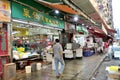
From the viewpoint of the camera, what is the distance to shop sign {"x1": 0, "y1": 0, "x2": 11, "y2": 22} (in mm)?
8406

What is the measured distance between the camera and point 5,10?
866cm

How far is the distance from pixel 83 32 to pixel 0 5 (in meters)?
15.8

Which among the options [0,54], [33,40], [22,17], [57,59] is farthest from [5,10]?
[33,40]

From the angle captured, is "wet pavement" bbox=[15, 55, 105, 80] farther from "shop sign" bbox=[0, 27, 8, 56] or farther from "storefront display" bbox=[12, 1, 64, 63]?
"storefront display" bbox=[12, 1, 64, 63]

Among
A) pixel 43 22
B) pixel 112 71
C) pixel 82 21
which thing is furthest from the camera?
pixel 82 21

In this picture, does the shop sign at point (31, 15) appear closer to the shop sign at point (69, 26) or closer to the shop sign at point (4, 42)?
the shop sign at point (4, 42)

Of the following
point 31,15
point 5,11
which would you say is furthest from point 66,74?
point 5,11

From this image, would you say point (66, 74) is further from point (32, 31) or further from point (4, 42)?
point (32, 31)

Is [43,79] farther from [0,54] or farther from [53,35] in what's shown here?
[53,35]

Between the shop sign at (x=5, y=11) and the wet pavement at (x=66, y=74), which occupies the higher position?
the shop sign at (x=5, y=11)

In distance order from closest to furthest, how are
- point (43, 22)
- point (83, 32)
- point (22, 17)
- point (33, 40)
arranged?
point (22, 17)
point (43, 22)
point (33, 40)
point (83, 32)

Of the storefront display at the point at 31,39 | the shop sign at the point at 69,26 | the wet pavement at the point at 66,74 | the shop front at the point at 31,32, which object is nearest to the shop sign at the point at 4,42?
the shop front at the point at 31,32

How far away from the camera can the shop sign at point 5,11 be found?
8.41 metres

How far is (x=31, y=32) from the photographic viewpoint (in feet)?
44.9
